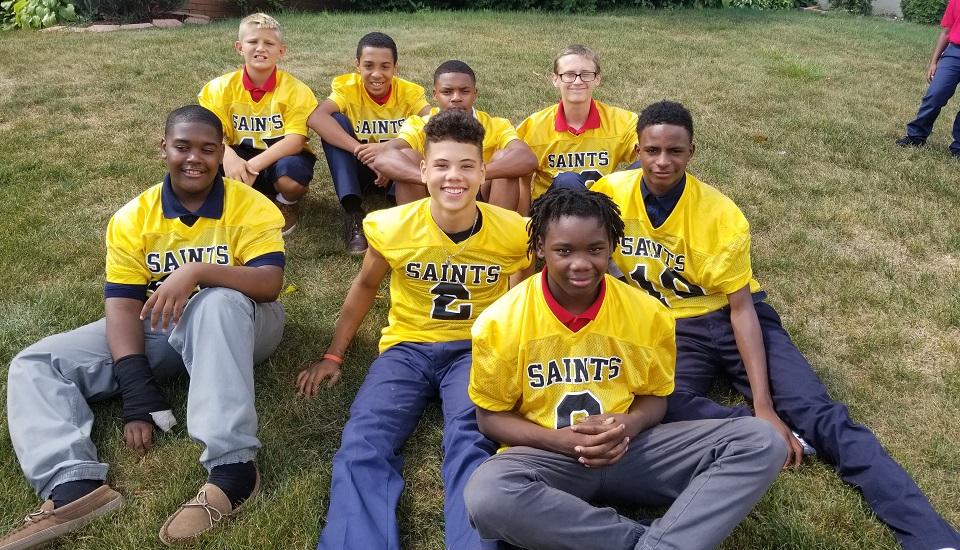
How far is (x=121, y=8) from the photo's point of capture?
1038 centimetres

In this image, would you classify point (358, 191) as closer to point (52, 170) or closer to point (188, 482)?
point (188, 482)

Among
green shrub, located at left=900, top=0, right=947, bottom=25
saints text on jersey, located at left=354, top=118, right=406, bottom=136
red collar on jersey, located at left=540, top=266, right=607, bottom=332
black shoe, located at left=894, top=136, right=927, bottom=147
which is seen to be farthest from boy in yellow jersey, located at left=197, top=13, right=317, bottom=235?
green shrub, located at left=900, top=0, right=947, bottom=25

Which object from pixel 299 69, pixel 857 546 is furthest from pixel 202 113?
pixel 299 69

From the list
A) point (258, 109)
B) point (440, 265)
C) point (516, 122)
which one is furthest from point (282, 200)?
point (516, 122)

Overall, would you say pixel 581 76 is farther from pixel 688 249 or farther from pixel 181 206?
pixel 181 206

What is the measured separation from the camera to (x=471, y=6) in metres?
13.1

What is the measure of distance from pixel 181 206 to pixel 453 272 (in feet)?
3.97

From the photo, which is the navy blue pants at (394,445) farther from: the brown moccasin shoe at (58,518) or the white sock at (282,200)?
the white sock at (282,200)

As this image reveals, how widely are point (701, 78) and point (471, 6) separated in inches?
233

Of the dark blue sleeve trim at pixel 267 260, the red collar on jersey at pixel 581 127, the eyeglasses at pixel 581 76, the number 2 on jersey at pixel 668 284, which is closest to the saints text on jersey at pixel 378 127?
the red collar on jersey at pixel 581 127

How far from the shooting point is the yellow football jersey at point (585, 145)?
4324mm

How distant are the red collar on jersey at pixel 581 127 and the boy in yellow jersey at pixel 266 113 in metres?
1.67

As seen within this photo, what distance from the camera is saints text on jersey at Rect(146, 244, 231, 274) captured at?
307 cm

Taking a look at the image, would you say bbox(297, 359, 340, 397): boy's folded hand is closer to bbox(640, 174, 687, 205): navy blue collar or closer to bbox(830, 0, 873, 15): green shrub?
bbox(640, 174, 687, 205): navy blue collar
